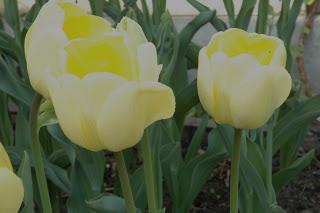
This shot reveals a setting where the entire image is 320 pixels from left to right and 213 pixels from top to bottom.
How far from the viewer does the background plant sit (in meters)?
1.17

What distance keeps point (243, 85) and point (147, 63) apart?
0.11m

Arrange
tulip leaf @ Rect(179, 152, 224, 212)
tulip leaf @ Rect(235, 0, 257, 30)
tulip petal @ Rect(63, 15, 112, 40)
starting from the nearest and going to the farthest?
tulip petal @ Rect(63, 15, 112, 40), tulip leaf @ Rect(179, 152, 224, 212), tulip leaf @ Rect(235, 0, 257, 30)

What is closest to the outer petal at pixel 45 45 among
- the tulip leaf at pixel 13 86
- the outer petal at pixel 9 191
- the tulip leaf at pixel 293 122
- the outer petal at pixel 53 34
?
the outer petal at pixel 53 34

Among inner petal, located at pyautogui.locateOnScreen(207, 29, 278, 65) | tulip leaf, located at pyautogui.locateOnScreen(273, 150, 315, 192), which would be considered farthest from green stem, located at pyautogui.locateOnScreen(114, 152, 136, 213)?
tulip leaf, located at pyautogui.locateOnScreen(273, 150, 315, 192)

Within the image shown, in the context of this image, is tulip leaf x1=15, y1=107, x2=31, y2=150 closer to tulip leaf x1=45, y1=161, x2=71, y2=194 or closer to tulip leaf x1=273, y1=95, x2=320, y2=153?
tulip leaf x1=45, y1=161, x2=71, y2=194

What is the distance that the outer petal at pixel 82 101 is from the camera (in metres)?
0.60

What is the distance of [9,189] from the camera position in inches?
23.5

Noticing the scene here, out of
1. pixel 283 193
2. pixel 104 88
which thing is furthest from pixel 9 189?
pixel 283 193

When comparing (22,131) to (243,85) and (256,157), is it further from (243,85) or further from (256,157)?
(243,85)

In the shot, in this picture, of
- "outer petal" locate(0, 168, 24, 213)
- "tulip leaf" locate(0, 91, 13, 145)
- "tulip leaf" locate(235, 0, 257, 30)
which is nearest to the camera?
"outer petal" locate(0, 168, 24, 213)

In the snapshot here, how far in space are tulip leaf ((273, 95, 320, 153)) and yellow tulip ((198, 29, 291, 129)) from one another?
642mm

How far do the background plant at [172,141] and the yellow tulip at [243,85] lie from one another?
0.36 metres

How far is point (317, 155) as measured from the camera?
1.77m

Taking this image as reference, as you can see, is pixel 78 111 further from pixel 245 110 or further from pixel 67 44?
pixel 245 110
